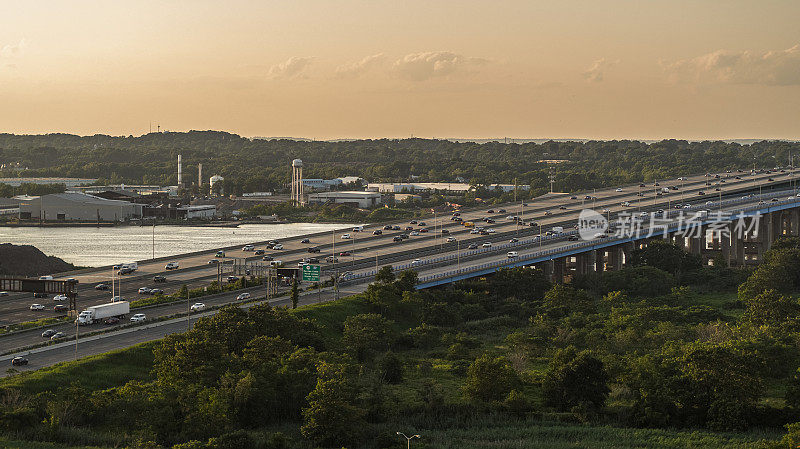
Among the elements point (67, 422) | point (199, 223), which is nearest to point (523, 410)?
point (67, 422)

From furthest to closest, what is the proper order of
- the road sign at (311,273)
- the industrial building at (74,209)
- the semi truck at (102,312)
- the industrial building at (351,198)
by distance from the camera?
the industrial building at (351,198), the industrial building at (74,209), the road sign at (311,273), the semi truck at (102,312)

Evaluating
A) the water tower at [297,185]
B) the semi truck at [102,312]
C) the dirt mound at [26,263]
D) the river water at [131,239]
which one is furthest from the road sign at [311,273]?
the water tower at [297,185]

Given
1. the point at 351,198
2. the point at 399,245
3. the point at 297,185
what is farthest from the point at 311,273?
the point at 297,185

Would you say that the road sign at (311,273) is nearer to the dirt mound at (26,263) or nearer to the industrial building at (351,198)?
the dirt mound at (26,263)

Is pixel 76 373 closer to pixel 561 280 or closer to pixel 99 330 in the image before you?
pixel 99 330

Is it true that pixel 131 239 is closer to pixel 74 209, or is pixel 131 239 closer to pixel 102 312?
pixel 74 209
